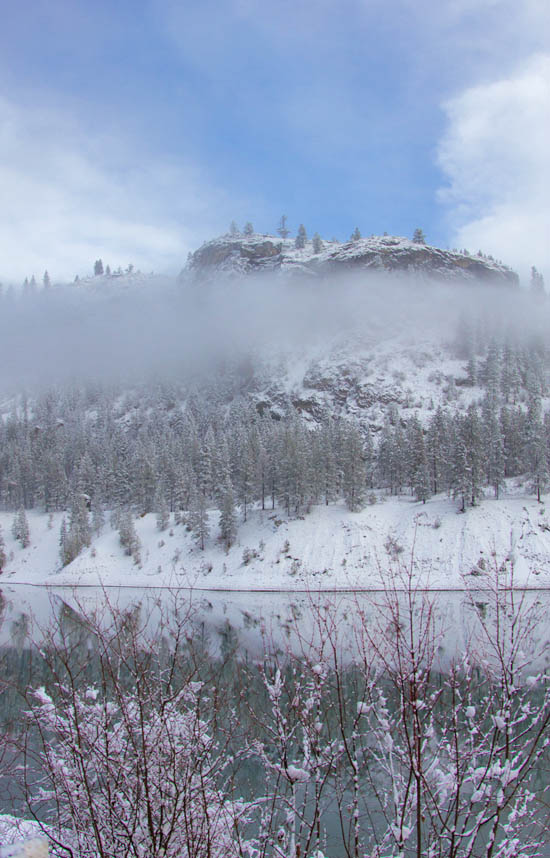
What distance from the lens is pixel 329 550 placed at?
63.9 meters

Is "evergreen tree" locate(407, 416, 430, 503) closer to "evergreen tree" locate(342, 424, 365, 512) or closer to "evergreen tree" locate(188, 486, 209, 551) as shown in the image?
"evergreen tree" locate(342, 424, 365, 512)

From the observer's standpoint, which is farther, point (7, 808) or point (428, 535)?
point (428, 535)

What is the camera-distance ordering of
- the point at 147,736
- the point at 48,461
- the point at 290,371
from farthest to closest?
the point at 290,371 → the point at 48,461 → the point at 147,736

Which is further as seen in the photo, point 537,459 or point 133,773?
point 537,459

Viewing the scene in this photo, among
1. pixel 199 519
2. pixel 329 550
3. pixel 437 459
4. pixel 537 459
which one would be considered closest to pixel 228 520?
pixel 199 519

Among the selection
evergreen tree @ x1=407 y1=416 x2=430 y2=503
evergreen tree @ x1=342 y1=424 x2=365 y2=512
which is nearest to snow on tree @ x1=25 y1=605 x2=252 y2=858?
evergreen tree @ x1=342 y1=424 x2=365 y2=512

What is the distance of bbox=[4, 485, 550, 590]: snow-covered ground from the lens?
5681 cm

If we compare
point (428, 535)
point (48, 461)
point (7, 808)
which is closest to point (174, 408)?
point (48, 461)

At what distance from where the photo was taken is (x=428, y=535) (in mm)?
62875

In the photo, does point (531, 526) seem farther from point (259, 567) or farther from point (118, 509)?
point (118, 509)

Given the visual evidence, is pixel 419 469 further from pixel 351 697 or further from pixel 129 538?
pixel 351 697

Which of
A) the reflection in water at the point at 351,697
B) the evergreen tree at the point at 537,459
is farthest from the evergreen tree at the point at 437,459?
the reflection in water at the point at 351,697

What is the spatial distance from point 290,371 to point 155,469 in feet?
295

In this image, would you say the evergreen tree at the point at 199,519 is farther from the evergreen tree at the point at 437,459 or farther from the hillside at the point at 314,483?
the evergreen tree at the point at 437,459
